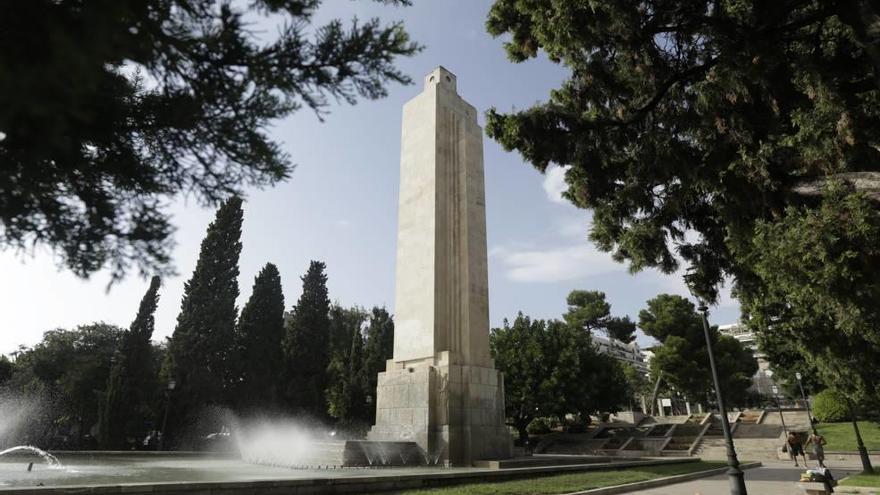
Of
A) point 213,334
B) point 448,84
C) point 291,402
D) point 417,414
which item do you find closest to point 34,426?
point 213,334

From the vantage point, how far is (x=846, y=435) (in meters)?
27.8

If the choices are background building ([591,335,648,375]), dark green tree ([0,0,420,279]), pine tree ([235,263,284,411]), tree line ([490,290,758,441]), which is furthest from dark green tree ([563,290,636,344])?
dark green tree ([0,0,420,279])

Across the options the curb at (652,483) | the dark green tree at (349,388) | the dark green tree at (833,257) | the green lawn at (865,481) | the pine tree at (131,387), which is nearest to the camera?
the dark green tree at (833,257)

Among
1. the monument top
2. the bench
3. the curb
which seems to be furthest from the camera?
the monument top

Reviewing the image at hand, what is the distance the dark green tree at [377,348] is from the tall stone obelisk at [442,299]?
58.0 feet

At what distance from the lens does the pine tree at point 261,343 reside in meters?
33.0

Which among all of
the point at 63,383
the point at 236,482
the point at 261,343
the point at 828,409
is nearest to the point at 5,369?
the point at 63,383

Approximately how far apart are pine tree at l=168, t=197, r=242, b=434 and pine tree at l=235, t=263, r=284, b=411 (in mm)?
877

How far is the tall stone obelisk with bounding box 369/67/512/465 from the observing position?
13.9 metres

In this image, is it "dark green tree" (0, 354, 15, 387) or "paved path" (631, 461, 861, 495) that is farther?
"dark green tree" (0, 354, 15, 387)

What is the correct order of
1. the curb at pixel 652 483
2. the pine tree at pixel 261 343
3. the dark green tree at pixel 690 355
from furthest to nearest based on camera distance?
the dark green tree at pixel 690 355 → the pine tree at pixel 261 343 → the curb at pixel 652 483

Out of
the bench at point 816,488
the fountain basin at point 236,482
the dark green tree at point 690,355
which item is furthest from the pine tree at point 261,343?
the bench at point 816,488

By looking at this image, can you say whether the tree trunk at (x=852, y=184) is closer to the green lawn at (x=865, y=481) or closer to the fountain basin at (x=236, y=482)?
the green lawn at (x=865, y=481)

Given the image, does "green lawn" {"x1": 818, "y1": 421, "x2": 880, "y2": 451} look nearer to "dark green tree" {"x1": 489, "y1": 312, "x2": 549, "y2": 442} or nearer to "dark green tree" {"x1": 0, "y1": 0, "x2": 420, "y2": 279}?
"dark green tree" {"x1": 489, "y1": 312, "x2": 549, "y2": 442}
